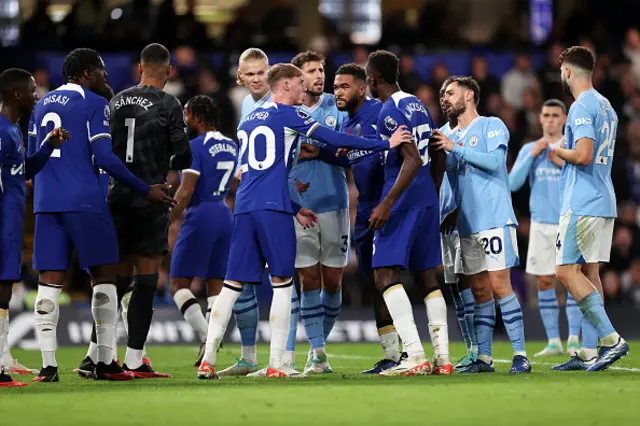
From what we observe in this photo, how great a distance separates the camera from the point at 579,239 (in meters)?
9.47

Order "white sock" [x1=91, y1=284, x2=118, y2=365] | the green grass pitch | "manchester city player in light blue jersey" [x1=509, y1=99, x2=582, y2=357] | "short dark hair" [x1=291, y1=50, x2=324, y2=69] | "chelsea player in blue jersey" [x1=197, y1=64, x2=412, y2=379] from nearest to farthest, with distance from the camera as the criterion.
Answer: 1. the green grass pitch
2. "chelsea player in blue jersey" [x1=197, y1=64, x2=412, y2=379]
3. "white sock" [x1=91, y1=284, x2=118, y2=365]
4. "short dark hair" [x1=291, y1=50, x2=324, y2=69]
5. "manchester city player in light blue jersey" [x1=509, y1=99, x2=582, y2=357]

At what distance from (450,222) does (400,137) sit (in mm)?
1363

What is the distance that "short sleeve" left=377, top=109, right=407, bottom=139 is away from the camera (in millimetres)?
9203

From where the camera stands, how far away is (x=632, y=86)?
66.7 ft

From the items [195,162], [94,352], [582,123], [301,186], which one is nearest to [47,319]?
[94,352]

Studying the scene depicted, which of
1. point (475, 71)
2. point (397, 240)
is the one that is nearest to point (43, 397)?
point (397, 240)

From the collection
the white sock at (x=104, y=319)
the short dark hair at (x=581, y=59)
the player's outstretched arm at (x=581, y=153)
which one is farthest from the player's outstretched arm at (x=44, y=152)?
the short dark hair at (x=581, y=59)

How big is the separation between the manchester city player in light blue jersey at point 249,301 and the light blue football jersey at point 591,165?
8.79ft

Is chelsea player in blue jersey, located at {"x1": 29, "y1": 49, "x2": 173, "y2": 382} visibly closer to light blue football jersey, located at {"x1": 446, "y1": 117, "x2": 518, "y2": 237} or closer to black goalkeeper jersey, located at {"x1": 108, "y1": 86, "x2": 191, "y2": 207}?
black goalkeeper jersey, located at {"x1": 108, "y1": 86, "x2": 191, "y2": 207}

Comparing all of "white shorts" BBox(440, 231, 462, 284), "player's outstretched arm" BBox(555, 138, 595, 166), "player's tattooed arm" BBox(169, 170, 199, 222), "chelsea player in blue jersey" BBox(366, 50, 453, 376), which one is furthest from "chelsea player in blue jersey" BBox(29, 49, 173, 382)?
"player's outstretched arm" BBox(555, 138, 595, 166)

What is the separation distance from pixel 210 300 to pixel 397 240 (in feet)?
9.81

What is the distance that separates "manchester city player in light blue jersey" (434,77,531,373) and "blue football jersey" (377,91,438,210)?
0.18 meters

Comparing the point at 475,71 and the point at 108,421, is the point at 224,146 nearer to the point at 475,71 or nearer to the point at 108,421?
the point at 108,421

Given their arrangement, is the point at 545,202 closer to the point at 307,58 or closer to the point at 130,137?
the point at 307,58
